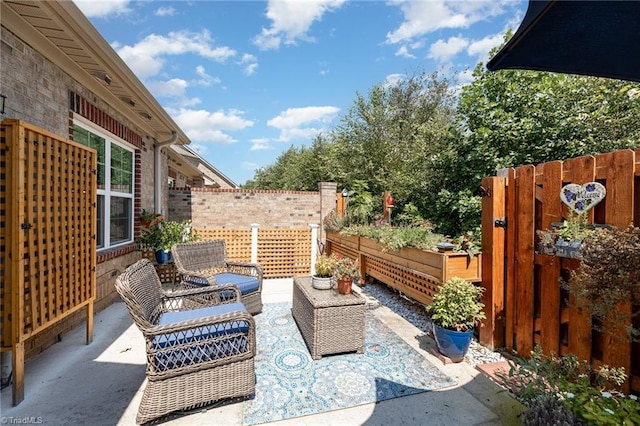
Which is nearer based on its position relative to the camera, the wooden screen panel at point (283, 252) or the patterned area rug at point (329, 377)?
the patterned area rug at point (329, 377)

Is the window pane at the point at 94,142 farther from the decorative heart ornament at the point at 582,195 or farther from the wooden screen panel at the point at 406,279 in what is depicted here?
the decorative heart ornament at the point at 582,195

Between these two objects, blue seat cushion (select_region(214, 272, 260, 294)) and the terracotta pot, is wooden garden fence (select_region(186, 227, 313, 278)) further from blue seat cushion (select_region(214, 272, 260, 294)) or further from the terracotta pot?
the terracotta pot

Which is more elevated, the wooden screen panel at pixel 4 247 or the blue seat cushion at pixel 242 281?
the wooden screen panel at pixel 4 247

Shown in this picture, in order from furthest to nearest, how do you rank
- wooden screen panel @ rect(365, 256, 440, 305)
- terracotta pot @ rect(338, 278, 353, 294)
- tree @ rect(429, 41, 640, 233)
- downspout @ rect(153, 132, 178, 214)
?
downspout @ rect(153, 132, 178, 214)
tree @ rect(429, 41, 640, 233)
wooden screen panel @ rect(365, 256, 440, 305)
terracotta pot @ rect(338, 278, 353, 294)

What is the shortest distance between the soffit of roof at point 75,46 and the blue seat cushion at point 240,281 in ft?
8.71

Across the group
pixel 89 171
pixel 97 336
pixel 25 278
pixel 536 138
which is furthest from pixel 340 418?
pixel 536 138

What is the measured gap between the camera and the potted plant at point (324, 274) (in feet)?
11.5

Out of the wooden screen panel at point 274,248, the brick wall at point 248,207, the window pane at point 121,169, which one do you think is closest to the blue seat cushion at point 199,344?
the window pane at point 121,169

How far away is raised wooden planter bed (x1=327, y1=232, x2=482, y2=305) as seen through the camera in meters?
3.38

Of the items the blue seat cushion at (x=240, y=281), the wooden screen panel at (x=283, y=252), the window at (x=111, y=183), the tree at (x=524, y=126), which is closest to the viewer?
the blue seat cushion at (x=240, y=281)

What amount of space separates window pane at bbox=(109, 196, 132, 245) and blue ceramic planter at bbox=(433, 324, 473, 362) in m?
4.93

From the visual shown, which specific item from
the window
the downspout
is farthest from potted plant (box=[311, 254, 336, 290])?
the downspout

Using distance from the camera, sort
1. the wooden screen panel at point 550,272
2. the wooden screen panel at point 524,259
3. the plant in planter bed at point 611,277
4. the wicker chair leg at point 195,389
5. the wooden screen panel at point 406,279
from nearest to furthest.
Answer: the plant in planter bed at point 611,277
the wicker chair leg at point 195,389
the wooden screen panel at point 550,272
the wooden screen panel at point 524,259
the wooden screen panel at point 406,279

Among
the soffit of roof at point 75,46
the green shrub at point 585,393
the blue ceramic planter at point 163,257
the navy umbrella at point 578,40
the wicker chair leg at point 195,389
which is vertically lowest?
the wicker chair leg at point 195,389
